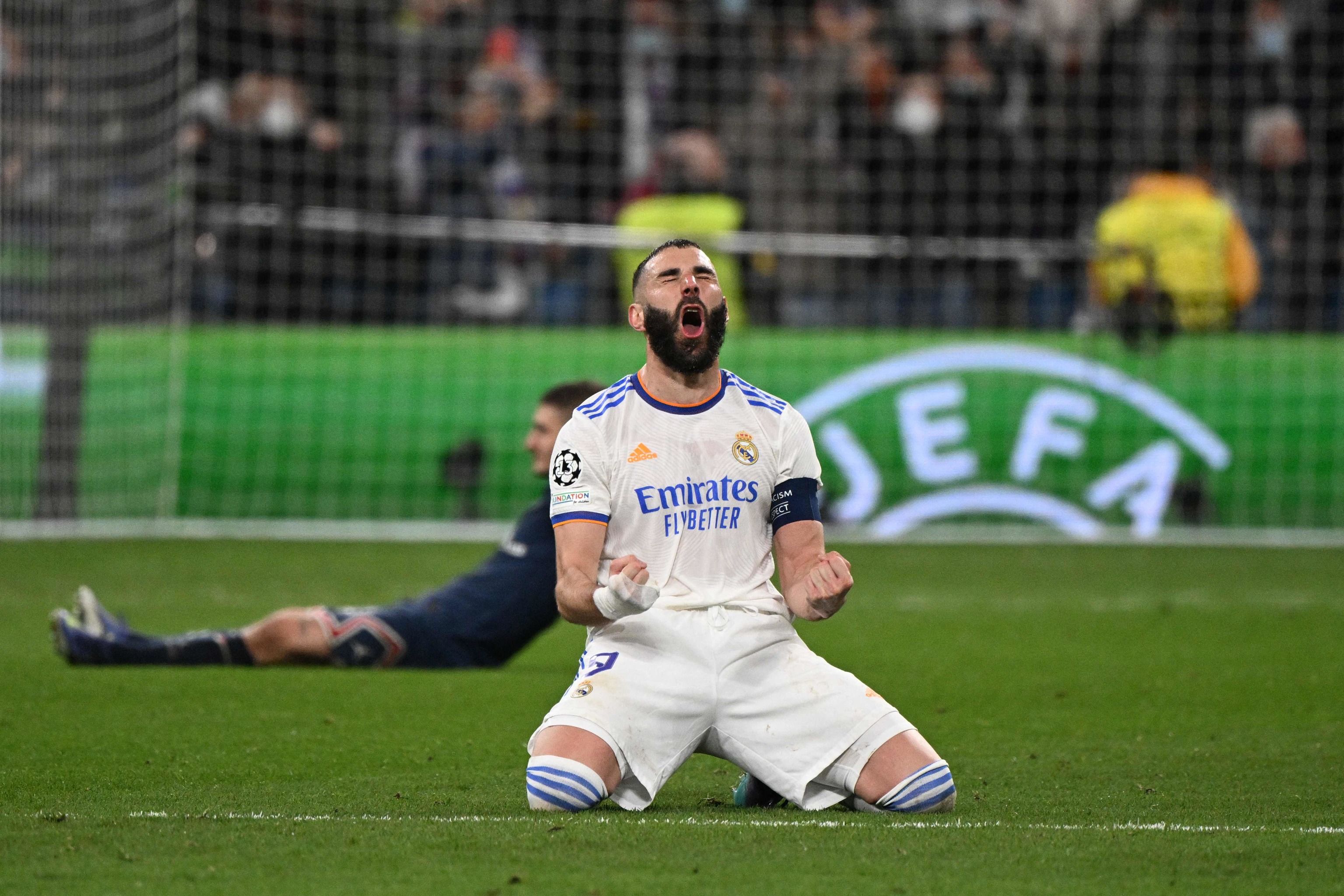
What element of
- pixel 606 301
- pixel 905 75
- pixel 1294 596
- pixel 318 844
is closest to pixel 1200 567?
pixel 1294 596

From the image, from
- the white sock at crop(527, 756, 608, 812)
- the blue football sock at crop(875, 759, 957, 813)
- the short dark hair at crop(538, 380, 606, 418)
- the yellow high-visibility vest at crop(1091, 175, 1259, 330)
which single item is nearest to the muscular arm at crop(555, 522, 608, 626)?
the white sock at crop(527, 756, 608, 812)

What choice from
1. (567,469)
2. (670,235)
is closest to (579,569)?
(567,469)

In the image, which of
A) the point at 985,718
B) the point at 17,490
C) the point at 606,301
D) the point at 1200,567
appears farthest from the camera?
the point at 606,301

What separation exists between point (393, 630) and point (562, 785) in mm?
2987

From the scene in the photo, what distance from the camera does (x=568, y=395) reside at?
6.94 meters

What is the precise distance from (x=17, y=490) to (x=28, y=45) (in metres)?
3.34

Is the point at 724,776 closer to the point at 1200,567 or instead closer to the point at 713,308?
the point at 713,308

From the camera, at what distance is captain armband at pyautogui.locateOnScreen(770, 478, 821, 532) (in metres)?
4.91

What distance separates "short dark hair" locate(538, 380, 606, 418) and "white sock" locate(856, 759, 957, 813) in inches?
101

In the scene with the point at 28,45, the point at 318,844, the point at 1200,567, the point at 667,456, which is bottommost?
the point at 1200,567

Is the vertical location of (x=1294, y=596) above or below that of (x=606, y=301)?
below

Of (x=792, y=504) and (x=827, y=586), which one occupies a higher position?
(x=792, y=504)

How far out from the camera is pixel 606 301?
1436cm

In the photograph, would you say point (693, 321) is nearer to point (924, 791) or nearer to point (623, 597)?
point (623, 597)
